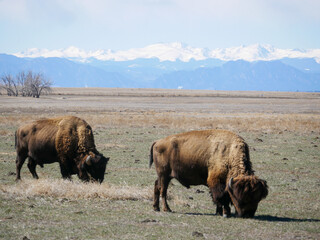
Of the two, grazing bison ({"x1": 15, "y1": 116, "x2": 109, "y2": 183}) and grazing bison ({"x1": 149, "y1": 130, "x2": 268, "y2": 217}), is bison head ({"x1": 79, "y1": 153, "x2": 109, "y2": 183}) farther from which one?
grazing bison ({"x1": 149, "y1": 130, "x2": 268, "y2": 217})

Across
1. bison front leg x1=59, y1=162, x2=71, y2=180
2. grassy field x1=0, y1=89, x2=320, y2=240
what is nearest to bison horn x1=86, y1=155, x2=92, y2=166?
grassy field x1=0, y1=89, x2=320, y2=240

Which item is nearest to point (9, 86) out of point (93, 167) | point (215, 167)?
point (93, 167)

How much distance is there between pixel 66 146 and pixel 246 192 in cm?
621

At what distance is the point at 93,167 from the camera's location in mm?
13242

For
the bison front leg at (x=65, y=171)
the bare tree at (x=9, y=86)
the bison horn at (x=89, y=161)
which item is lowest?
the bison front leg at (x=65, y=171)

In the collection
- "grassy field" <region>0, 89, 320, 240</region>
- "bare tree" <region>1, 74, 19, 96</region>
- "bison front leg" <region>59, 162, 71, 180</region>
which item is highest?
"bare tree" <region>1, 74, 19, 96</region>

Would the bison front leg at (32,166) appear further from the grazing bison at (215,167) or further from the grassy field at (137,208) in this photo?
the grazing bison at (215,167)

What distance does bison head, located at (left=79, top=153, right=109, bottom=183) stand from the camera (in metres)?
13.1

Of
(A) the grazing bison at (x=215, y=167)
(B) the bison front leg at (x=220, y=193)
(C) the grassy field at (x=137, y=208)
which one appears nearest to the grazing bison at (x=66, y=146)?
(C) the grassy field at (x=137, y=208)

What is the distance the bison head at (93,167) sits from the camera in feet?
42.9

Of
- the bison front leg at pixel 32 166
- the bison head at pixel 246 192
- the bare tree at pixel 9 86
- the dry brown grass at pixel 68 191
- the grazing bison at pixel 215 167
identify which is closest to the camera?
the bison head at pixel 246 192

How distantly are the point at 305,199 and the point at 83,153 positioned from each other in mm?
6788

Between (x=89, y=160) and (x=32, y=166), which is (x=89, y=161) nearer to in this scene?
(x=89, y=160)

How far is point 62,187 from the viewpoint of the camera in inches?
498
